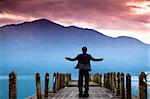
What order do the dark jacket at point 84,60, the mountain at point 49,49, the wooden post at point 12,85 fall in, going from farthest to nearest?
the mountain at point 49,49, the dark jacket at point 84,60, the wooden post at point 12,85

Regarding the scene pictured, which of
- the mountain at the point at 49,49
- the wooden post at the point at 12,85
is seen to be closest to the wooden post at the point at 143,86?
the wooden post at the point at 12,85

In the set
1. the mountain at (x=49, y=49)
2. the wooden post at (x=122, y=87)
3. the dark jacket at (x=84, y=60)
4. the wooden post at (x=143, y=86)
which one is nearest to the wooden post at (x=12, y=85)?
the wooden post at (x=143, y=86)

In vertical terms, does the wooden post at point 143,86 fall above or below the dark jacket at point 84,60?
below

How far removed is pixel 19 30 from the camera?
5797 inches

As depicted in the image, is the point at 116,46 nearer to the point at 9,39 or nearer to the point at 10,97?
the point at 9,39

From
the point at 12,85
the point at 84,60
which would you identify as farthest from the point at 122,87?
the point at 12,85

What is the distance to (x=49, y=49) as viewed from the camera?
602 ft

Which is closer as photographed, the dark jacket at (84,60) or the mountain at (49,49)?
the dark jacket at (84,60)

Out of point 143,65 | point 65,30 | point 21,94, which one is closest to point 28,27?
point 65,30

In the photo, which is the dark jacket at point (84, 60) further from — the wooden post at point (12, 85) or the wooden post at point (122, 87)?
the wooden post at point (12, 85)

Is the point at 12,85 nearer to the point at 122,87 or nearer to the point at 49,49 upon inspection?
the point at 122,87

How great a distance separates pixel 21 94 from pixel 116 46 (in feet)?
280

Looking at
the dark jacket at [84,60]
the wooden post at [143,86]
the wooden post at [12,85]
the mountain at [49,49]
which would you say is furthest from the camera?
the mountain at [49,49]

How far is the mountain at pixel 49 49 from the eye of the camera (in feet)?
471
